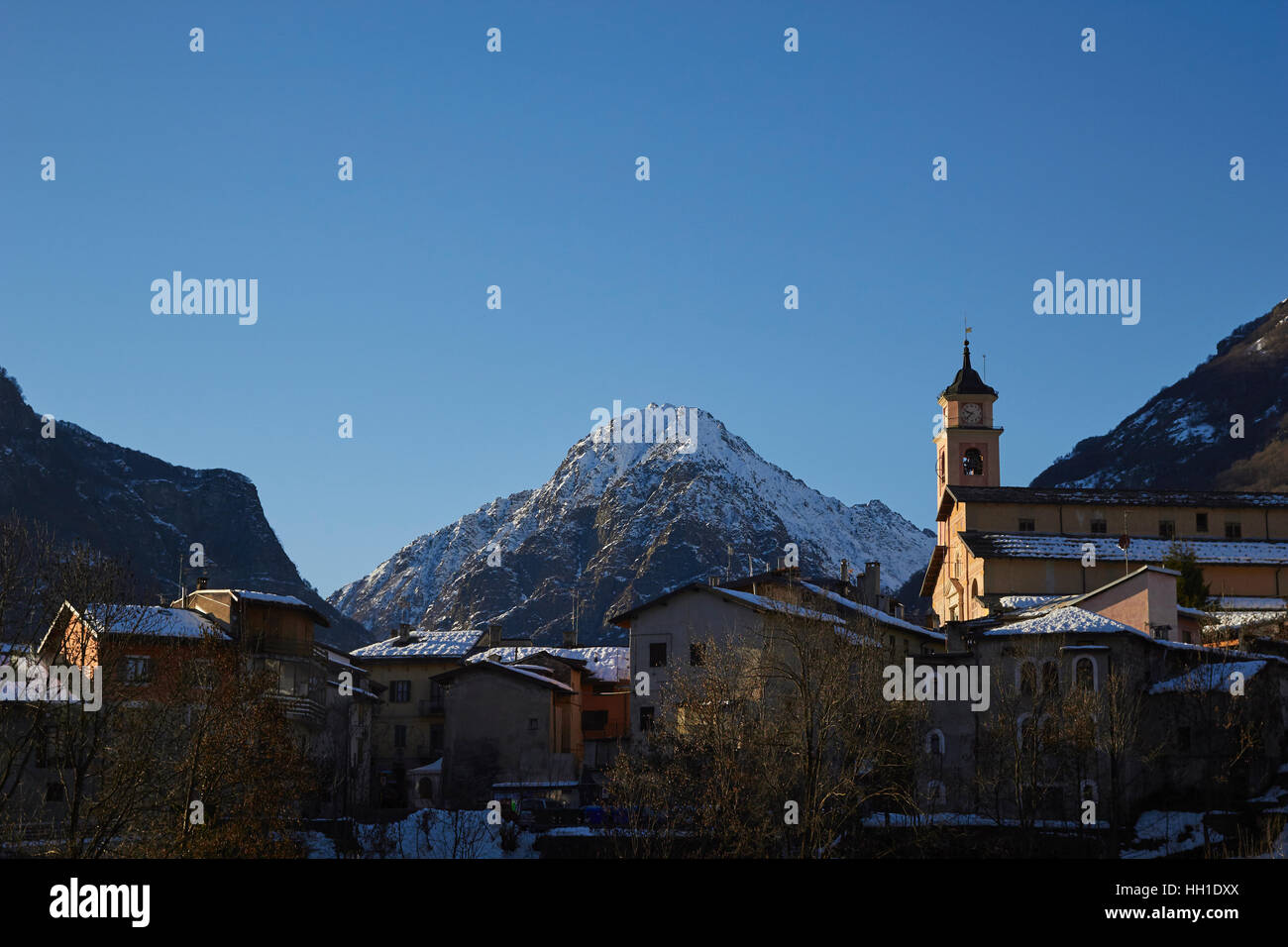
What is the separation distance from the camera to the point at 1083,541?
298ft

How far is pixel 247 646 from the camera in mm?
65250

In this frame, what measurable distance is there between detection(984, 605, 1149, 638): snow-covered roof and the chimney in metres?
14.8

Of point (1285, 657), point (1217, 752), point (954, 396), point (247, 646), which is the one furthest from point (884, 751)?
point (954, 396)

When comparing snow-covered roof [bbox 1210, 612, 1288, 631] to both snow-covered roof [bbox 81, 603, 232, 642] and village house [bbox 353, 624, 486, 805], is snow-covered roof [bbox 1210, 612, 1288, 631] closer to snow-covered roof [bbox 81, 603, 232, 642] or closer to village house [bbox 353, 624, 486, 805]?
village house [bbox 353, 624, 486, 805]

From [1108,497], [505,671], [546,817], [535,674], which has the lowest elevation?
[546,817]

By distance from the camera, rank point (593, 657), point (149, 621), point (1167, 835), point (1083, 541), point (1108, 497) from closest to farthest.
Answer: point (1167, 835) → point (149, 621) → point (593, 657) → point (1083, 541) → point (1108, 497)

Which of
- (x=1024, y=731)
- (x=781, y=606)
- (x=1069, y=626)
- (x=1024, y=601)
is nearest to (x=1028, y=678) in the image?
(x=1024, y=731)

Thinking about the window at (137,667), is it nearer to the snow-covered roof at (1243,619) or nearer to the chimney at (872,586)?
the chimney at (872,586)

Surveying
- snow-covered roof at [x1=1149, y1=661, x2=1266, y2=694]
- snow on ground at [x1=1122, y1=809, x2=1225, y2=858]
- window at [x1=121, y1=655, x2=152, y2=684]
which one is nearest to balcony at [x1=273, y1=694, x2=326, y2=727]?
window at [x1=121, y1=655, x2=152, y2=684]

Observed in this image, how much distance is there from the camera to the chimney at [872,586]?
75.8m

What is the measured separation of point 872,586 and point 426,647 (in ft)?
89.9

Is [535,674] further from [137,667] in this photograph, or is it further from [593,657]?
[137,667]
